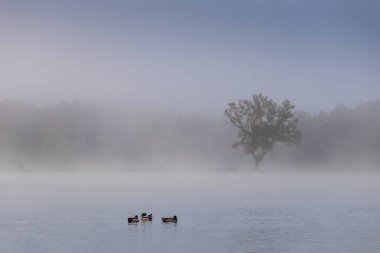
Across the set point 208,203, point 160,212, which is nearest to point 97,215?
point 160,212

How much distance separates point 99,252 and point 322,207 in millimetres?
41658

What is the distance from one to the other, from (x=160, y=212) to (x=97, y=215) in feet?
23.3

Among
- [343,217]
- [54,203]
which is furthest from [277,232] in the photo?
[54,203]

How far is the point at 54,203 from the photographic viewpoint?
95.9 m

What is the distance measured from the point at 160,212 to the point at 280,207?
1330 centimetres

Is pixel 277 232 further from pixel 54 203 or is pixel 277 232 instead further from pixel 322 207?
pixel 54 203

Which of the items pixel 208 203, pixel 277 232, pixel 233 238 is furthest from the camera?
pixel 208 203

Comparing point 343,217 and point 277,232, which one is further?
point 343,217

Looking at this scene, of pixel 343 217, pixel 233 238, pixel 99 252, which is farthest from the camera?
pixel 343 217

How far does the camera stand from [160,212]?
8194 centimetres

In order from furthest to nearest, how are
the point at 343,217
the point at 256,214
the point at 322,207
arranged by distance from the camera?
the point at 322,207, the point at 256,214, the point at 343,217

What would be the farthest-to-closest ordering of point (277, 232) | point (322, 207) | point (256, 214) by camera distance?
point (322, 207)
point (256, 214)
point (277, 232)

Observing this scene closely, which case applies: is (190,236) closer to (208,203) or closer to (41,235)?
(41,235)

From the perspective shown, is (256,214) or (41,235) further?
(256,214)
